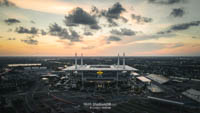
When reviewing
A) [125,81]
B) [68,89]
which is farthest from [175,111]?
[68,89]

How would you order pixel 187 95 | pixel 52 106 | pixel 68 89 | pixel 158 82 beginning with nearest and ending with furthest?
pixel 52 106, pixel 187 95, pixel 68 89, pixel 158 82

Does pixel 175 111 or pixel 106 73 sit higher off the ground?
pixel 106 73

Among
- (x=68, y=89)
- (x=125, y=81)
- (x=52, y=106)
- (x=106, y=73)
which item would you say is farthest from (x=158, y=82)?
(x=52, y=106)

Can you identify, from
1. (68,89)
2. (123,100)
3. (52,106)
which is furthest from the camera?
(68,89)

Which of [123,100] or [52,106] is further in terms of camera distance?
[123,100]

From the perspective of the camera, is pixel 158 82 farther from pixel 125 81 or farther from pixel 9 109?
pixel 9 109

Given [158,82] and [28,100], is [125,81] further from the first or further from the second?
[28,100]

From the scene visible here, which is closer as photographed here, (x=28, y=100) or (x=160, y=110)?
(x=160, y=110)

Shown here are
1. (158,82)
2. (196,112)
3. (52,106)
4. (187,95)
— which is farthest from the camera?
(158,82)

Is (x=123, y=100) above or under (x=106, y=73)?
under
